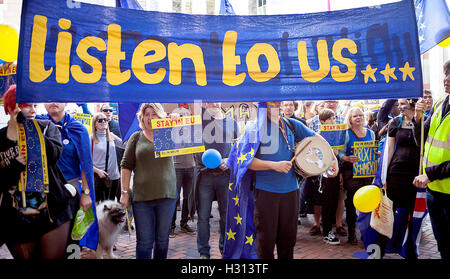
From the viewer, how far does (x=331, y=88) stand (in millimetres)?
3213

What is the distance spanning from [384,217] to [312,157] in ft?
4.22

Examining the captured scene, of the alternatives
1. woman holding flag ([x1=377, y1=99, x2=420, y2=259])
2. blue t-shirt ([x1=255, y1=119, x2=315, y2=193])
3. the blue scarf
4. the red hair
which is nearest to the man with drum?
blue t-shirt ([x1=255, y1=119, x2=315, y2=193])

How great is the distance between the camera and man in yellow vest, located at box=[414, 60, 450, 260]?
2979 millimetres

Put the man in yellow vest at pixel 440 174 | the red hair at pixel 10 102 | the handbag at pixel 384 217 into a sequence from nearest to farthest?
the red hair at pixel 10 102 → the man in yellow vest at pixel 440 174 → the handbag at pixel 384 217

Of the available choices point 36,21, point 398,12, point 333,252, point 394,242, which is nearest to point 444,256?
point 394,242

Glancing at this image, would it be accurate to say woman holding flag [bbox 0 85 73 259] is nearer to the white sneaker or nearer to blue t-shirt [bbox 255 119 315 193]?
blue t-shirt [bbox 255 119 315 193]

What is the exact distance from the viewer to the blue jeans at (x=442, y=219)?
2984 millimetres

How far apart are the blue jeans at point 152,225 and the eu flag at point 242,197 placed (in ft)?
2.21

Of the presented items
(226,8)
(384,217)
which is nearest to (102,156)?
(226,8)

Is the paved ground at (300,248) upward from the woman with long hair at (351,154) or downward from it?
downward

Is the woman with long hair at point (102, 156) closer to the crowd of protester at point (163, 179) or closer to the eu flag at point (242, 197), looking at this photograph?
the crowd of protester at point (163, 179)

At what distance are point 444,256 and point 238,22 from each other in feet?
9.55

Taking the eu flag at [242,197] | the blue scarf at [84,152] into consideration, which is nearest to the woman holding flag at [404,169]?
the eu flag at [242,197]

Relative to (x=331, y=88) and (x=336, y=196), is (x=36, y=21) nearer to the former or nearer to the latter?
(x=331, y=88)
